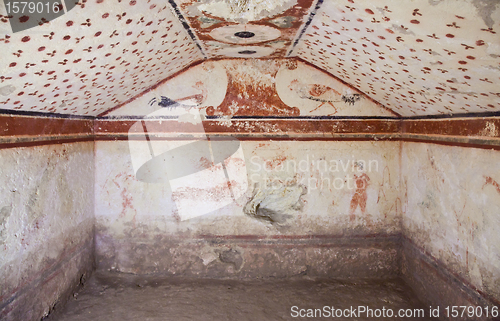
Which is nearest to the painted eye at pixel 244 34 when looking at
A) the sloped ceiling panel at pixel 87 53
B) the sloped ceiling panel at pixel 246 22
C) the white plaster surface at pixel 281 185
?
the sloped ceiling panel at pixel 246 22

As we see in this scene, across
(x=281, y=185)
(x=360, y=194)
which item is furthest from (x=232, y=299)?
(x=360, y=194)

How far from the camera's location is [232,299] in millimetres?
3178

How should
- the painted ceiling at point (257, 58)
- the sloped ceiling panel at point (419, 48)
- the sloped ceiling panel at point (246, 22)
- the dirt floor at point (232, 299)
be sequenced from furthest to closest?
the dirt floor at point (232, 299) < the sloped ceiling panel at point (246, 22) < the painted ceiling at point (257, 58) < the sloped ceiling panel at point (419, 48)

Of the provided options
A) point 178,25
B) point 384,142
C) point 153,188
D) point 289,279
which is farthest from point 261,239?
point 178,25

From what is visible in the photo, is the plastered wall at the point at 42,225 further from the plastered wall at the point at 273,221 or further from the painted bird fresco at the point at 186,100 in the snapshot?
the painted bird fresco at the point at 186,100

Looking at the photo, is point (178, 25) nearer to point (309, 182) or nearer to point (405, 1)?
point (405, 1)

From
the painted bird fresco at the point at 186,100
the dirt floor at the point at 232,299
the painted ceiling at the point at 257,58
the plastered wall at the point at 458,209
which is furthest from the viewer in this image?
the painted bird fresco at the point at 186,100

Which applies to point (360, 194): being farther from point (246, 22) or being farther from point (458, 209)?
point (246, 22)

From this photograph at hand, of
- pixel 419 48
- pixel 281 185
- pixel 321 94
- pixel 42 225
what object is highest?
pixel 419 48

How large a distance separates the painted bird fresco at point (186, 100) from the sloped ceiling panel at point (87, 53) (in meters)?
0.45

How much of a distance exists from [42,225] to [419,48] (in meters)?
3.05

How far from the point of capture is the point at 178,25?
2.29 meters

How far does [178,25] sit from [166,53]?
48 centimetres

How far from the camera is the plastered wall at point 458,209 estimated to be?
2266 mm
